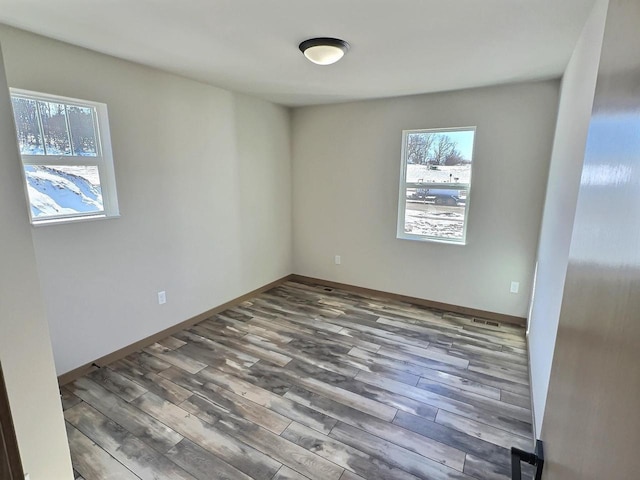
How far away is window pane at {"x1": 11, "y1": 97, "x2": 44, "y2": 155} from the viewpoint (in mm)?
2059

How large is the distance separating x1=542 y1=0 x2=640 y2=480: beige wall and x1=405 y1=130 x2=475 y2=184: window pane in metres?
2.74

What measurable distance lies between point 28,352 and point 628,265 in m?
1.92

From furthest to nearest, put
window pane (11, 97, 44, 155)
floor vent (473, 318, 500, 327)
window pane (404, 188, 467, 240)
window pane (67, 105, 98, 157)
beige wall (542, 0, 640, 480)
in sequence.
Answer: window pane (404, 188, 467, 240), floor vent (473, 318, 500, 327), window pane (67, 105, 98, 157), window pane (11, 97, 44, 155), beige wall (542, 0, 640, 480)

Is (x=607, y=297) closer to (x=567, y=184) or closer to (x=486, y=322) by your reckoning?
(x=567, y=184)

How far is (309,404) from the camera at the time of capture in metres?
2.18

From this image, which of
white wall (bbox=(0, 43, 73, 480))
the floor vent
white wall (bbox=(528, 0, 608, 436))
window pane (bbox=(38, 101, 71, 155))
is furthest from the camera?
the floor vent

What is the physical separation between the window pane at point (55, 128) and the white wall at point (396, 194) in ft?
8.62

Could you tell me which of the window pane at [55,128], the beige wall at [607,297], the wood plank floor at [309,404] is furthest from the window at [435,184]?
the window pane at [55,128]

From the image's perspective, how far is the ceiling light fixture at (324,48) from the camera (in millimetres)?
2061

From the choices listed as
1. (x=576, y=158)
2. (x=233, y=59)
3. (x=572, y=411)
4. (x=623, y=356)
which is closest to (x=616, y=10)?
(x=623, y=356)

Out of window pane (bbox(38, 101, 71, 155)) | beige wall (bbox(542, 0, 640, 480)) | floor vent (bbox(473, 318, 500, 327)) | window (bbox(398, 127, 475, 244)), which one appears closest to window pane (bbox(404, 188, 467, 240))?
window (bbox(398, 127, 475, 244))

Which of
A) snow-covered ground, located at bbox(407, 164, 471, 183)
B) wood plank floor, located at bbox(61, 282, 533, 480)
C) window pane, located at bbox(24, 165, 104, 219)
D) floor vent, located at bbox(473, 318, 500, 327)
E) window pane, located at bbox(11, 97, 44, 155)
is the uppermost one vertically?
window pane, located at bbox(11, 97, 44, 155)

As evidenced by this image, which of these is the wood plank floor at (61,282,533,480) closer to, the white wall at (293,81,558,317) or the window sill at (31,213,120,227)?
the white wall at (293,81,558,317)

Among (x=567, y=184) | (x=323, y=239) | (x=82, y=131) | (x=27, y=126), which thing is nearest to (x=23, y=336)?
(x=27, y=126)
